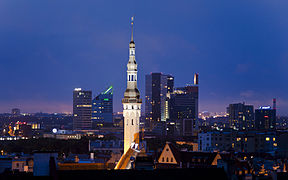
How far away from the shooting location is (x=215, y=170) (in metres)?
31.0

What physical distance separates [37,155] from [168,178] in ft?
23.6

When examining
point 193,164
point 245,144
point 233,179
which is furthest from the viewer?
point 245,144

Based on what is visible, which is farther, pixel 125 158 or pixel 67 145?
pixel 67 145

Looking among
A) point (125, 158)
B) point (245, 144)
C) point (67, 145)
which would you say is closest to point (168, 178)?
point (125, 158)

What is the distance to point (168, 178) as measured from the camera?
2919 cm

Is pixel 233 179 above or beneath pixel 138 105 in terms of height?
beneath

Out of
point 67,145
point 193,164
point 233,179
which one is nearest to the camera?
point 233,179

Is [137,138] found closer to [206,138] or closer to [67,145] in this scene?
[206,138]

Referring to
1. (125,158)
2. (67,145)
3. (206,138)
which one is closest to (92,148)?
(67,145)

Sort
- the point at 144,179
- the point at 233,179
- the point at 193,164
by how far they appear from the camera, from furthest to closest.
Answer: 1. the point at 193,164
2. the point at 233,179
3. the point at 144,179

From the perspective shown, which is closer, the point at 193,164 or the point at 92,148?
the point at 193,164

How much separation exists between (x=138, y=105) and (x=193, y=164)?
39.2 feet

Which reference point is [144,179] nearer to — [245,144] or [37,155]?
[37,155]

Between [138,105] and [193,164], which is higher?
[138,105]
